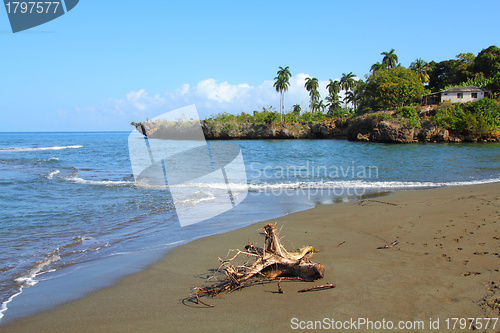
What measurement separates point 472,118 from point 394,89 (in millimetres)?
15913

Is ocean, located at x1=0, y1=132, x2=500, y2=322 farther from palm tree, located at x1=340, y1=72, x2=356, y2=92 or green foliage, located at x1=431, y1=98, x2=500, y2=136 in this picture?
palm tree, located at x1=340, y1=72, x2=356, y2=92

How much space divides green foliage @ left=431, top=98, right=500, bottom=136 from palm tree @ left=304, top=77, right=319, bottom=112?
47.7 metres

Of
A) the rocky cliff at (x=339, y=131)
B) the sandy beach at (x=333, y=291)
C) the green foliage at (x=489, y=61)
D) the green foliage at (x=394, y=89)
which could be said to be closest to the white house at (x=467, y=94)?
the green foliage at (x=394, y=89)

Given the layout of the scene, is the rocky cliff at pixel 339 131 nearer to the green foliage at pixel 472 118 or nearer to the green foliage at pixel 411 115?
the green foliage at pixel 411 115

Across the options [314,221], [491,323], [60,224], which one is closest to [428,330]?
[491,323]

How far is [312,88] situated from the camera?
9412cm

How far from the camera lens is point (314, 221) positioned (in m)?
8.12

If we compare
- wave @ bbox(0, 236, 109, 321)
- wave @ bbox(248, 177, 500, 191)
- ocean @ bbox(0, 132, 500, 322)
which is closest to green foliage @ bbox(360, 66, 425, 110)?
ocean @ bbox(0, 132, 500, 322)

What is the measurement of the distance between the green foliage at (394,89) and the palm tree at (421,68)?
31.9 ft

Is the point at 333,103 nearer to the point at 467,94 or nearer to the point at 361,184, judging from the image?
the point at 467,94

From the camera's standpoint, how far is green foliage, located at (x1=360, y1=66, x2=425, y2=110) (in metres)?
59.5

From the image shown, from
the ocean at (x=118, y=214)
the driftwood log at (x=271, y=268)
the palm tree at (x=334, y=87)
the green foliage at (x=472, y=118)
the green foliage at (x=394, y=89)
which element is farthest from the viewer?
the palm tree at (x=334, y=87)

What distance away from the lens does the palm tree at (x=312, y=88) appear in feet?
307

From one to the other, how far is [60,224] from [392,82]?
6372cm
